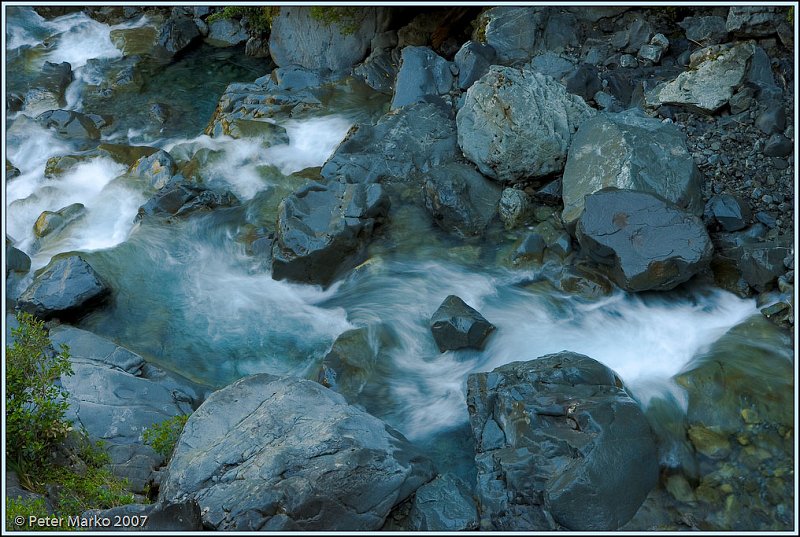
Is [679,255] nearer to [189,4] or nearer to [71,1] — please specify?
[189,4]

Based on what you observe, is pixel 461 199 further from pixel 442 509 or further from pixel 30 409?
pixel 30 409

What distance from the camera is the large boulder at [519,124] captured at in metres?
9.59

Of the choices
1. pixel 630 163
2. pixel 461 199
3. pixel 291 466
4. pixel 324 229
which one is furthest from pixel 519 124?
pixel 291 466

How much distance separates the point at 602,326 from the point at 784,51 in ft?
17.0

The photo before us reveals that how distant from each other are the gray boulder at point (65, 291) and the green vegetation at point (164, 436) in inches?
110

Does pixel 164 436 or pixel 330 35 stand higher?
pixel 330 35

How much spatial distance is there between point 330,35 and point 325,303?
6.46 meters

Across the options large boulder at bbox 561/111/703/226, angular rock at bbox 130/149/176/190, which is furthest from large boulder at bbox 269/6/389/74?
large boulder at bbox 561/111/703/226

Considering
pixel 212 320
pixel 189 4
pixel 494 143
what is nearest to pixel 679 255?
pixel 494 143

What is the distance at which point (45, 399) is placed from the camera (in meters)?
6.25

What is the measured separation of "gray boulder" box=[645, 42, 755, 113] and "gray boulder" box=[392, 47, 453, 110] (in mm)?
3468

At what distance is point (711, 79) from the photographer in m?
9.83

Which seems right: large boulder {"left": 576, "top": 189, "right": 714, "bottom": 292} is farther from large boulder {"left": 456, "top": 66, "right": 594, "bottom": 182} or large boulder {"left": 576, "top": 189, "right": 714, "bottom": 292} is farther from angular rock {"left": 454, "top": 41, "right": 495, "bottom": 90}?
angular rock {"left": 454, "top": 41, "right": 495, "bottom": 90}

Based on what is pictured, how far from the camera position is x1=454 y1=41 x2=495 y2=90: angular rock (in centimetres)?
1168
